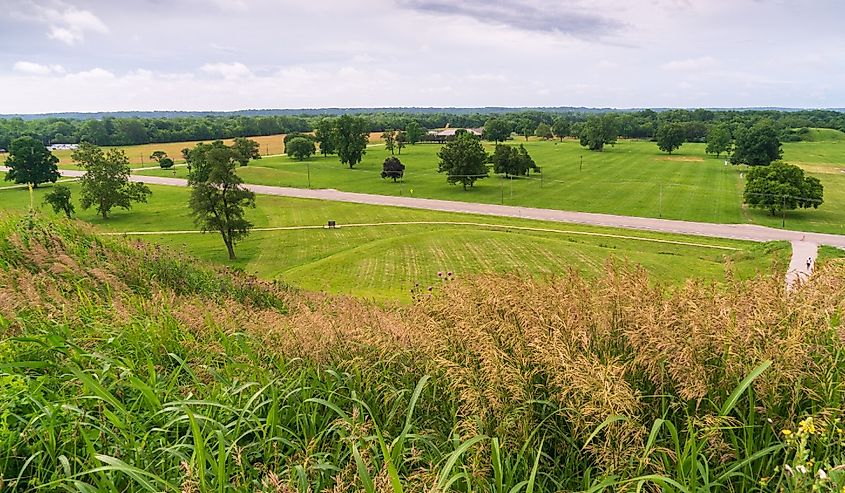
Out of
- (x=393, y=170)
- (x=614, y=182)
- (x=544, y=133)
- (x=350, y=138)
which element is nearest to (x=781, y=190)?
(x=614, y=182)

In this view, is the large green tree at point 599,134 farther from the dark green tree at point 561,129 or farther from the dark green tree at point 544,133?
the dark green tree at point 544,133

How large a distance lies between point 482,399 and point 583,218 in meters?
60.6

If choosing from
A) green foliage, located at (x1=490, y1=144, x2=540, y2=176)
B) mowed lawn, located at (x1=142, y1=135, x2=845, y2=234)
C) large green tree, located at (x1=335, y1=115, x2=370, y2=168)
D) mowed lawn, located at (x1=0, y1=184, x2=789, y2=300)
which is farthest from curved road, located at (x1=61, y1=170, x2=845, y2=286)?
large green tree, located at (x1=335, y1=115, x2=370, y2=168)

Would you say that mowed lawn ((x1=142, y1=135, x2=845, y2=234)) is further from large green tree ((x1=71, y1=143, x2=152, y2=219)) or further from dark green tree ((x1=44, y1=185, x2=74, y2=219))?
dark green tree ((x1=44, y1=185, x2=74, y2=219))

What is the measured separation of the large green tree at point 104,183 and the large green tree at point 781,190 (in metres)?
73.3

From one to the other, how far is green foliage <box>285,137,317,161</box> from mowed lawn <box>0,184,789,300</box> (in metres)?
53.5

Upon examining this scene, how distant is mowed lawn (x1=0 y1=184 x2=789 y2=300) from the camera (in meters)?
35.4

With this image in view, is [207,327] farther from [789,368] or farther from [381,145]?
[381,145]

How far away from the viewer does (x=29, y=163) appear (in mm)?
82312

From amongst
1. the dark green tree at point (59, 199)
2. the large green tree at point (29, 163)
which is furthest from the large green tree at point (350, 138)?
the dark green tree at point (59, 199)

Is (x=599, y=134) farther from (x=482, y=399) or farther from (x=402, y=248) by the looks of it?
(x=482, y=399)

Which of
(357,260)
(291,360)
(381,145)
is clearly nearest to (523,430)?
(291,360)

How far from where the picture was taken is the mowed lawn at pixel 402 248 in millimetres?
35366

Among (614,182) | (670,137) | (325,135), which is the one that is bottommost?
(614,182)
